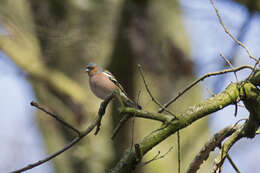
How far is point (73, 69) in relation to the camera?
798cm

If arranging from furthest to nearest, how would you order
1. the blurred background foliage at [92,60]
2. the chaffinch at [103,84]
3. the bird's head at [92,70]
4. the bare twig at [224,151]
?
the blurred background foliage at [92,60]
the bird's head at [92,70]
the chaffinch at [103,84]
the bare twig at [224,151]

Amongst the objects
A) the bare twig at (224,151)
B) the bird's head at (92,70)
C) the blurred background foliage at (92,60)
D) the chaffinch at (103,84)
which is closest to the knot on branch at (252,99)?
the bare twig at (224,151)

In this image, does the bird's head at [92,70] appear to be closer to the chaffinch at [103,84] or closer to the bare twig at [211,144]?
the chaffinch at [103,84]

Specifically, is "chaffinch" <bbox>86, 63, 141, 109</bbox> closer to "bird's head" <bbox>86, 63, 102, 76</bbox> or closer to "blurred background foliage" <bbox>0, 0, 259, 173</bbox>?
"bird's head" <bbox>86, 63, 102, 76</bbox>

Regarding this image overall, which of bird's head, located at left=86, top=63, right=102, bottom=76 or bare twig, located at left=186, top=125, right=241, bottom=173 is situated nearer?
bare twig, located at left=186, top=125, right=241, bottom=173

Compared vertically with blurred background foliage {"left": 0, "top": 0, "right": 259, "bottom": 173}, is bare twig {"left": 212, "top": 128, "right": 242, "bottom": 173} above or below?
below

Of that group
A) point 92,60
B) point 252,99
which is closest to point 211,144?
point 252,99

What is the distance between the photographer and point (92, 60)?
7773mm

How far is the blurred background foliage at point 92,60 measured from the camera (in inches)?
268

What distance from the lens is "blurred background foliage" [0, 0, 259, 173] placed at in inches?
268

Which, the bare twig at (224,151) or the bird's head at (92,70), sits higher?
the bird's head at (92,70)

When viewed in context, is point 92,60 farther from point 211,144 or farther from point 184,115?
point 184,115

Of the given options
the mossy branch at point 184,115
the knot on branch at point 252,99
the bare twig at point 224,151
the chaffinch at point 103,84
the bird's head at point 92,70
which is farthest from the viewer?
the bird's head at point 92,70

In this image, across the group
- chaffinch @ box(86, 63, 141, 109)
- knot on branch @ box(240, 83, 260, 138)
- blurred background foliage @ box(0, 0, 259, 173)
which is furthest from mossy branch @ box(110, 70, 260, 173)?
blurred background foliage @ box(0, 0, 259, 173)
